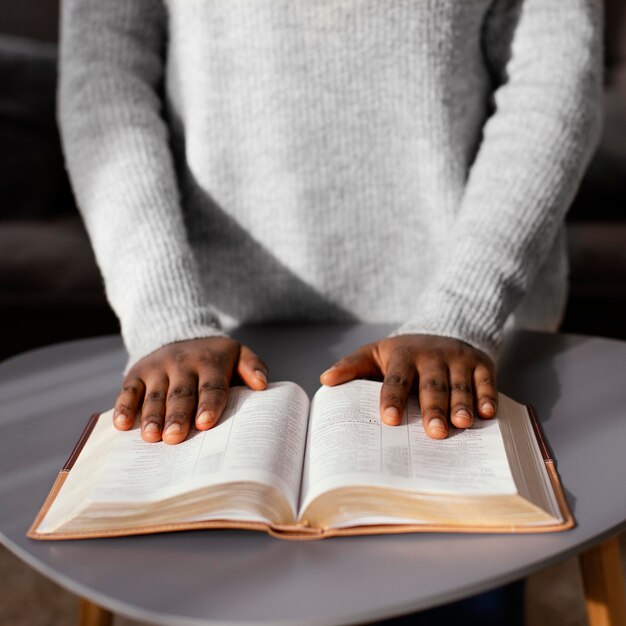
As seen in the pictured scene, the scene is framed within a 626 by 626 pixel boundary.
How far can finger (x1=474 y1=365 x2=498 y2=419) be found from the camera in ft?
1.86

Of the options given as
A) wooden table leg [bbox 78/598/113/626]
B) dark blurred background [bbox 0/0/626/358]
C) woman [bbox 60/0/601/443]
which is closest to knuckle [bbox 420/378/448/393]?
woman [bbox 60/0/601/443]

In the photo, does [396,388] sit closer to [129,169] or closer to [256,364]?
[256,364]

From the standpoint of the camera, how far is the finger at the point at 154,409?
0.55 m

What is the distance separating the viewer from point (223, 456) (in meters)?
0.50

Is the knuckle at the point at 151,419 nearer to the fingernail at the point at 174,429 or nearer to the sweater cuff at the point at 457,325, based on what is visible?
the fingernail at the point at 174,429

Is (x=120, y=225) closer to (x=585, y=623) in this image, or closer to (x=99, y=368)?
(x=99, y=368)

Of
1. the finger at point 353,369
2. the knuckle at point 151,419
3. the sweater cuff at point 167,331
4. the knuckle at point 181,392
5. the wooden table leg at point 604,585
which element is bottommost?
the wooden table leg at point 604,585

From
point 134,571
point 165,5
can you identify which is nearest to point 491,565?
point 134,571

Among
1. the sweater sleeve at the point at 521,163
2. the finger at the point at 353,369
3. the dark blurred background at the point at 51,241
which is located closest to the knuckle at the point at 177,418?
the finger at the point at 353,369

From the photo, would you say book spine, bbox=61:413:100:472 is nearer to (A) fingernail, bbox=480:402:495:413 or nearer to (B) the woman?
(B) the woman

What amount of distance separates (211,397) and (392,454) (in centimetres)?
14

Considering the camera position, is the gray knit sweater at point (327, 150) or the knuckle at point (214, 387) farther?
the gray knit sweater at point (327, 150)

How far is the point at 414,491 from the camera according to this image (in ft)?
1.53

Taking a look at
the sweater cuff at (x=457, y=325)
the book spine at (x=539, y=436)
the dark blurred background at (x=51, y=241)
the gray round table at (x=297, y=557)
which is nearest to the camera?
the gray round table at (x=297, y=557)
